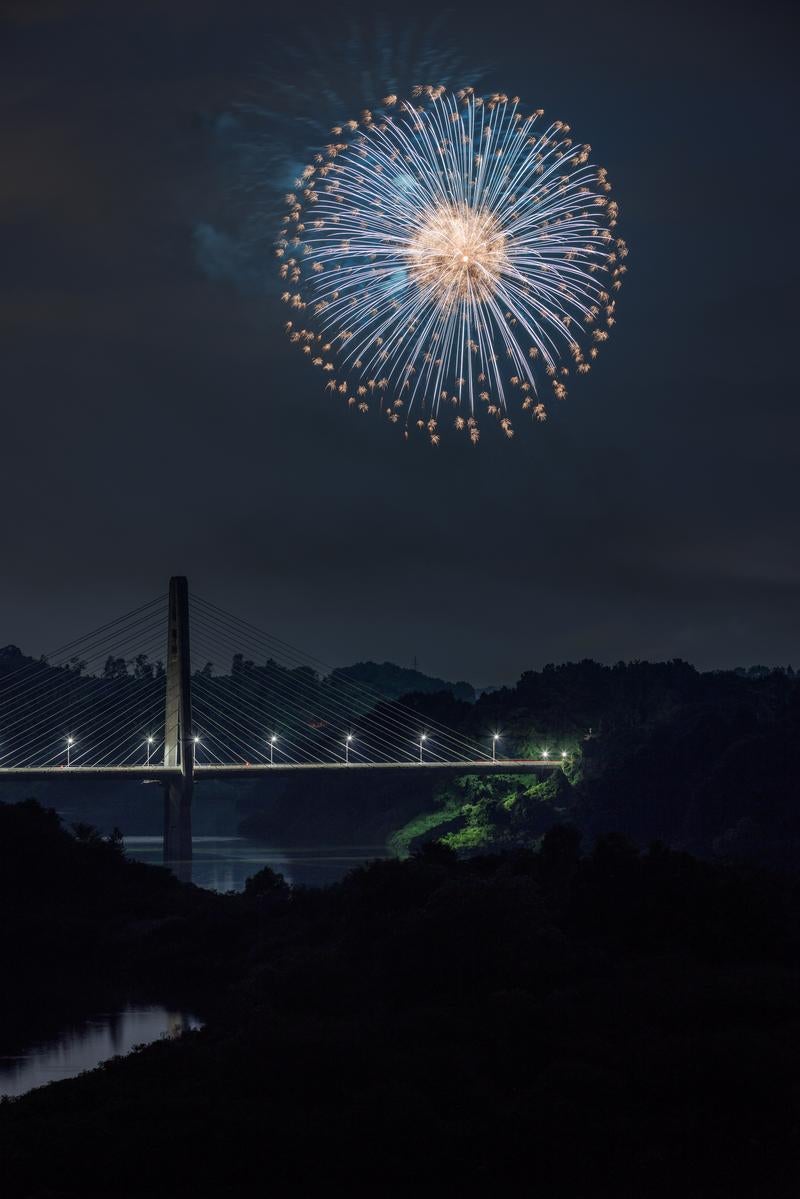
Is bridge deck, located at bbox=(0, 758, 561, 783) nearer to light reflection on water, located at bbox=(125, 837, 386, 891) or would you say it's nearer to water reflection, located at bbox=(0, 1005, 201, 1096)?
light reflection on water, located at bbox=(125, 837, 386, 891)

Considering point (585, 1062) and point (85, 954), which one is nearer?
point (585, 1062)

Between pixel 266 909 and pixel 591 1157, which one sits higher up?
pixel 266 909

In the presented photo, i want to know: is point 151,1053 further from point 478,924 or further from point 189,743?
point 189,743

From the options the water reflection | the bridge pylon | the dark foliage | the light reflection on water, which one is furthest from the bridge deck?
the water reflection

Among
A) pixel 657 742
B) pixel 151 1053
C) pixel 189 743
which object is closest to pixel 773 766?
pixel 657 742

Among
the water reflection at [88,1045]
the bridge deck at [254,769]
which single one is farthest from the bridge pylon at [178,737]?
the water reflection at [88,1045]

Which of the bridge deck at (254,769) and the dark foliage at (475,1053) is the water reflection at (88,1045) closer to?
the dark foliage at (475,1053)
